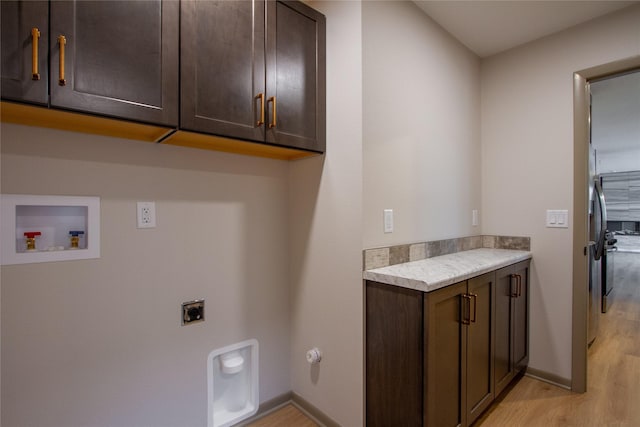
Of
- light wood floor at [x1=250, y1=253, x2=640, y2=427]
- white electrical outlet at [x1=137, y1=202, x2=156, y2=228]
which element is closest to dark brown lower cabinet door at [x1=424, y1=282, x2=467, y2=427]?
light wood floor at [x1=250, y1=253, x2=640, y2=427]

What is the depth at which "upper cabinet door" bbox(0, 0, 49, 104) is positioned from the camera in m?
0.89

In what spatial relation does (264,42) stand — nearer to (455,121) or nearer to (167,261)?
(167,261)

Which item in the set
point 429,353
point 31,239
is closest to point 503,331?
point 429,353

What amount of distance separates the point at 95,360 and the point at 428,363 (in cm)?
146

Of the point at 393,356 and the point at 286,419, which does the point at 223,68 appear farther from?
the point at 286,419

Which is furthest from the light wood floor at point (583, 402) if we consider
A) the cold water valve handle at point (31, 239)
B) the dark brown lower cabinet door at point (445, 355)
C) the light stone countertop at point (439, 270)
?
the cold water valve handle at point (31, 239)

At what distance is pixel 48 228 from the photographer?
49.4 inches

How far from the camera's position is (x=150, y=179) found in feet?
4.84

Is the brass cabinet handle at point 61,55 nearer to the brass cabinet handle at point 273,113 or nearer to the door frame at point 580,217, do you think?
the brass cabinet handle at point 273,113

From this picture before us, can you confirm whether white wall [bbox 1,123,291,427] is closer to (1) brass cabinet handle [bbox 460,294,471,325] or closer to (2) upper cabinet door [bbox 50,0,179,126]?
(2) upper cabinet door [bbox 50,0,179,126]

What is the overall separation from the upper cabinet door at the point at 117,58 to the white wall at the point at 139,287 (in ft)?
1.19

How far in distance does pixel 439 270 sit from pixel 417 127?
2.98 feet

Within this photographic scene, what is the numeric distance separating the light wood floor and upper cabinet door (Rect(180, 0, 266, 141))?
5.58 feet

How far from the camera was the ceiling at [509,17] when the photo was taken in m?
1.86
